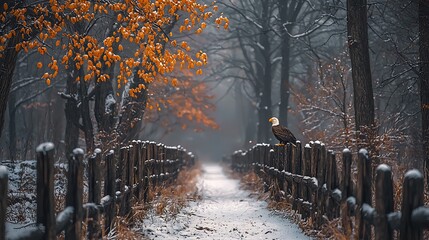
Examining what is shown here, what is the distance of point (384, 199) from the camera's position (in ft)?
20.4

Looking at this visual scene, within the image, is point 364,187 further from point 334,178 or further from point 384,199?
point 334,178

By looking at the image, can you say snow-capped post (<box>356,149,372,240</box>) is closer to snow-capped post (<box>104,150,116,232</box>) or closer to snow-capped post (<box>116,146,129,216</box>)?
snow-capped post (<box>104,150,116,232</box>)

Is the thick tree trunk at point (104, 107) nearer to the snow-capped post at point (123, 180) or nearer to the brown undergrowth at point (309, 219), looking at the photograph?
the brown undergrowth at point (309, 219)

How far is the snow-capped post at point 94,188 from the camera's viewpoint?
25.2 feet

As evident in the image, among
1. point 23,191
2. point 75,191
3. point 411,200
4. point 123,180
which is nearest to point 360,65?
point 123,180

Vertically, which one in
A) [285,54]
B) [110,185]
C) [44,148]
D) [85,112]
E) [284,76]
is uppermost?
[285,54]

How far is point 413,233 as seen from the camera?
5.80 meters

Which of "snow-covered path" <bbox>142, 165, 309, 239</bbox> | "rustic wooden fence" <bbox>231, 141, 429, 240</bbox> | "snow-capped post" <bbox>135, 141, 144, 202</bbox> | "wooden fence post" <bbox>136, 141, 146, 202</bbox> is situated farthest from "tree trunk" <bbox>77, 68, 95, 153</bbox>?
"snow-capped post" <bbox>135, 141, 144, 202</bbox>

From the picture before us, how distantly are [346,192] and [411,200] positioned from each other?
2268 millimetres

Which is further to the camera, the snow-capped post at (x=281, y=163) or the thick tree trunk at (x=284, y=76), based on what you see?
the thick tree trunk at (x=284, y=76)

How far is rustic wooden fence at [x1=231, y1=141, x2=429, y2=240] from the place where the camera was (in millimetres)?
5812

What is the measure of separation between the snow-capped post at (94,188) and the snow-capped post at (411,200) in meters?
3.57

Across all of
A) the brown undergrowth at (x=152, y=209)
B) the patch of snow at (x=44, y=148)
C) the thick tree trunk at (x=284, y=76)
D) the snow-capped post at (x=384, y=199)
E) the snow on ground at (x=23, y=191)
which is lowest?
the brown undergrowth at (x=152, y=209)

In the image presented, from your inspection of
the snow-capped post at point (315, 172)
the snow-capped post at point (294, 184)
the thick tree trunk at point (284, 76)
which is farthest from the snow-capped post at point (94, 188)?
the thick tree trunk at point (284, 76)
